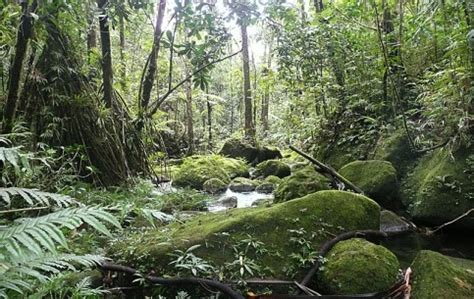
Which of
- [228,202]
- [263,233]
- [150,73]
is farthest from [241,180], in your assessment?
[263,233]

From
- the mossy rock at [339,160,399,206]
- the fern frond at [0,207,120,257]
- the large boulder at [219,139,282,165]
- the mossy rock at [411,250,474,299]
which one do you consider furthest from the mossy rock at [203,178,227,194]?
the fern frond at [0,207,120,257]

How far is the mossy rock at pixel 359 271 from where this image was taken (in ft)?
8.55

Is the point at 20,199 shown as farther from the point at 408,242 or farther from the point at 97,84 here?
the point at 408,242

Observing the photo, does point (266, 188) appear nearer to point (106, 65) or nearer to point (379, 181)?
point (379, 181)

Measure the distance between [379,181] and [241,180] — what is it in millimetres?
3537

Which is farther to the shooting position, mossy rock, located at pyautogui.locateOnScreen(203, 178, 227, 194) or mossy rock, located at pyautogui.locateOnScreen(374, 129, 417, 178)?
mossy rock, located at pyautogui.locateOnScreen(203, 178, 227, 194)

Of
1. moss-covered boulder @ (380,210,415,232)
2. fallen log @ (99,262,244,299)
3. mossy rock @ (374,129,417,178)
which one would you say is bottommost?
moss-covered boulder @ (380,210,415,232)

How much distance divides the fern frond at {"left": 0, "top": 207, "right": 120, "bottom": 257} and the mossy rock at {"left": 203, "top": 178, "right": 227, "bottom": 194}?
6152 mm

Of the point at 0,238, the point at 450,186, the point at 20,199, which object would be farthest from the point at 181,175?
the point at 0,238

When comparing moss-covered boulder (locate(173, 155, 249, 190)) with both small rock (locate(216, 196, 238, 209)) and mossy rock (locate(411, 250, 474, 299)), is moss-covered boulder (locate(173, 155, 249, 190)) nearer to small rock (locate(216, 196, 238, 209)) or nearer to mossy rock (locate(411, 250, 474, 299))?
small rock (locate(216, 196, 238, 209))

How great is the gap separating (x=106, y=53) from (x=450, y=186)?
4610mm

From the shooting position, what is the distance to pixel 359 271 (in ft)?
8.77

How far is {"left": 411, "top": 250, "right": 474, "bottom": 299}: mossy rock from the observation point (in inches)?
97.3

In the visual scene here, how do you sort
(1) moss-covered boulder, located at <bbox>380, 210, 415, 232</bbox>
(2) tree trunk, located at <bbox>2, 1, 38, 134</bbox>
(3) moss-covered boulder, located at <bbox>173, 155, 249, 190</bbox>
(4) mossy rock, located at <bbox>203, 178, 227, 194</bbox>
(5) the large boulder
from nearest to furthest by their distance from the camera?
1. (2) tree trunk, located at <bbox>2, 1, 38, 134</bbox>
2. (1) moss-covered boulder, located at <bbox>380, 210, 415, 232</bbox>
3. (4) mossy rock, located at <bbox>203, 178, 227, 194</bbox>
4. (3) moss-covered boulder, located at <bbox>173, 155, 249, 190</bbox>
5. (5) the large boulder
